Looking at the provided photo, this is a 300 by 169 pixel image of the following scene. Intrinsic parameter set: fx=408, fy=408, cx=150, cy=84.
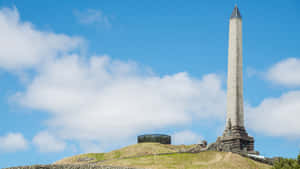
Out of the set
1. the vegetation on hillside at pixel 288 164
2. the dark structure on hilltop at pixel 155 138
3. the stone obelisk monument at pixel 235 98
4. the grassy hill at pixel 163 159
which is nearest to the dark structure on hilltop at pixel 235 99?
the stone obelisk monument at pixel 235 98

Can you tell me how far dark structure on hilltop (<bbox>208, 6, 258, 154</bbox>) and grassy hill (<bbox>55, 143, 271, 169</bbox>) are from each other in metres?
10.2

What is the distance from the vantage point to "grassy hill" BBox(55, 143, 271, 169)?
185ft

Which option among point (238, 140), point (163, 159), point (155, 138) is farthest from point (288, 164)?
Result: point (155, 138)

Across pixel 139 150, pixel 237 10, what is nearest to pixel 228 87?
pixel 237 10

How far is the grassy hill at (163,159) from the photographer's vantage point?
185 ft

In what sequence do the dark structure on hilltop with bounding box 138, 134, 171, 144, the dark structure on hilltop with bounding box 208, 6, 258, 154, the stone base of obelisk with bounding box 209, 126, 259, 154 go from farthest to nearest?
the dark structure on hilltop with bounding box 138, 134, 171, 144 < the dark structure on hilltop with bounding box 208, 6, 258, 154 < the stone base of obelisk with bounding box 209, 126, 259, 154

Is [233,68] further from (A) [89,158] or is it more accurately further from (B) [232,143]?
(A) [89,158]

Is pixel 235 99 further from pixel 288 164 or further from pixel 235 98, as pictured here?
pixel 288 164

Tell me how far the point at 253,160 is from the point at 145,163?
19.4m

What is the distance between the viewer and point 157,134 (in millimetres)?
82000

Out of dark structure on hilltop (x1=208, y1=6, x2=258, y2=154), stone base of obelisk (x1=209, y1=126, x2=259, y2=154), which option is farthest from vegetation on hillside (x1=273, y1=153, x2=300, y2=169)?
dark structure on hilltop (x1=208, y1=6, x2=258, y2=154)

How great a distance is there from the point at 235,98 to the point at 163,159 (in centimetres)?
2287

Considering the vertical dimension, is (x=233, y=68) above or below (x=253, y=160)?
above

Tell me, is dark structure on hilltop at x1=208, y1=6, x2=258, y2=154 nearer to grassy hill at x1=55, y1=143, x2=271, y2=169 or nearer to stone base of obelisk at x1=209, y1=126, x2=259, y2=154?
stone base of obelisk at x1=209, y1=126, x2=259, y2=154
